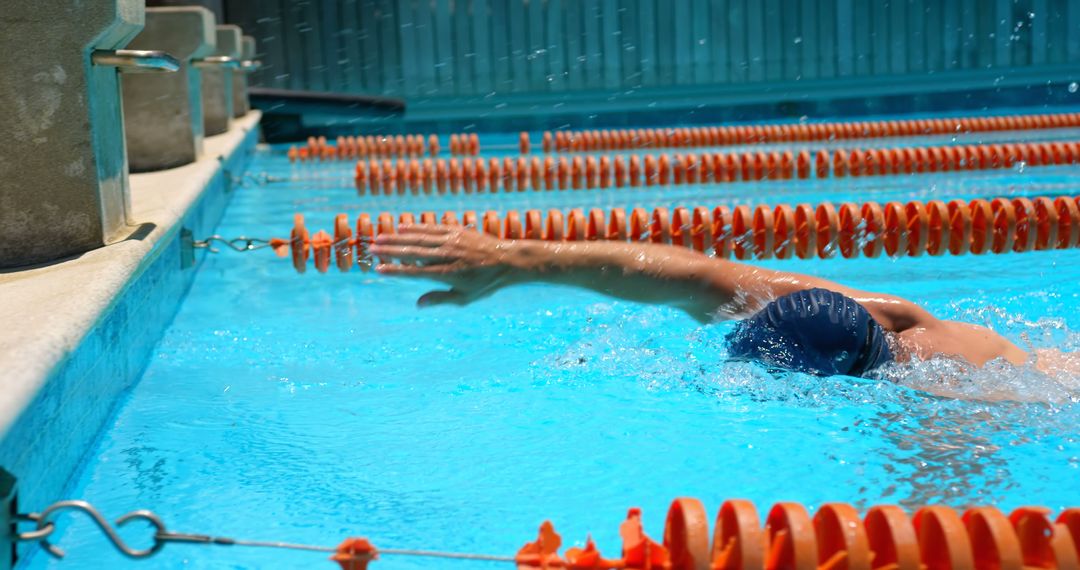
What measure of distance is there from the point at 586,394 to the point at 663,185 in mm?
4464

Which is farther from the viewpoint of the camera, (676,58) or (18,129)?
(676,58)

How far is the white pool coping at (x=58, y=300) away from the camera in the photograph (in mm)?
1865

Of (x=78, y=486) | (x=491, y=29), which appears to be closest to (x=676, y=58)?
(x=491, y=29)

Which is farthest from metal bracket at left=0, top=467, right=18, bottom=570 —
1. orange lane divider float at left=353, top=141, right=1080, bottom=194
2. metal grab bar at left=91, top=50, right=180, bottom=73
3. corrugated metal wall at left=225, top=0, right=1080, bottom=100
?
corrugated metal wall at left=225, top=0, right=1080, bottom=100

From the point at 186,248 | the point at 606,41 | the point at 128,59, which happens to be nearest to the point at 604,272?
the point at 128,59

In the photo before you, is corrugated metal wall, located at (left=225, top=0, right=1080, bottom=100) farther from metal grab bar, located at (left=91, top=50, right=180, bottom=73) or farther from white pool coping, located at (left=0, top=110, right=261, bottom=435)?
metal grab bar, located at (left=91, top=50, right=180, bottom=73)

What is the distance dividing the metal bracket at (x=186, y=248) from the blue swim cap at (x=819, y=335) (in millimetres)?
2578

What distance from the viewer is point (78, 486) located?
2.47 meters

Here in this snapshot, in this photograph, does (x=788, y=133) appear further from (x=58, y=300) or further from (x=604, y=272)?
(x=58, y=300)

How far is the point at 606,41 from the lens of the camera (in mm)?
15406

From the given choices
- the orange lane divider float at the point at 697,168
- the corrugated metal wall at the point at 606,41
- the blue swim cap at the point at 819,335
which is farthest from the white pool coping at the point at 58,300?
the corrugated metal wall at the point at 606,41

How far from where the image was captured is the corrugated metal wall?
50.4ft

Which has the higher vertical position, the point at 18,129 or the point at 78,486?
the point at 18,129

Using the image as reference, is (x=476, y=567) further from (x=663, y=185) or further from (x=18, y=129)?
(x=663, y=185)
